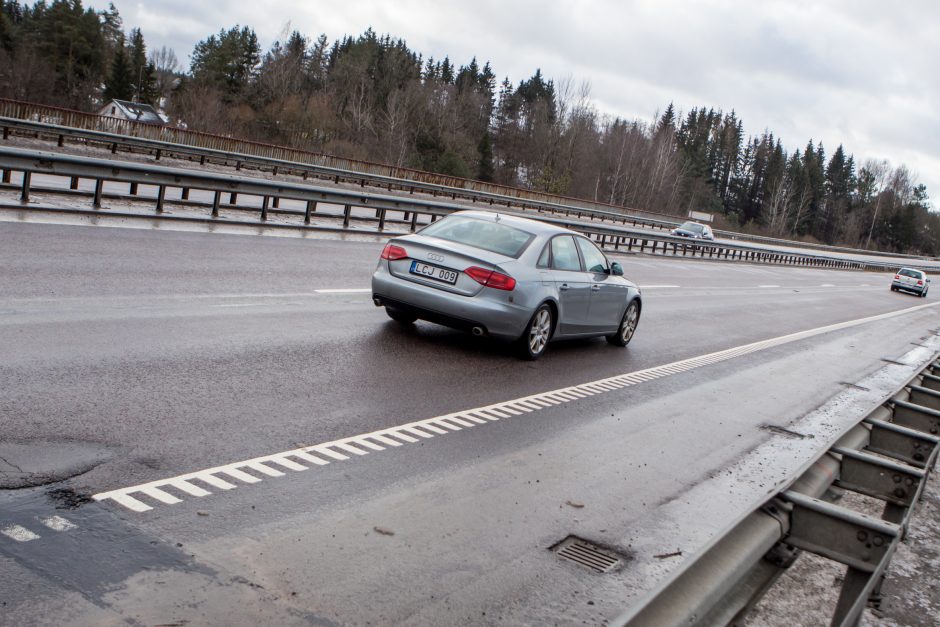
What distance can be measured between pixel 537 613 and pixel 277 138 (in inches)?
3741

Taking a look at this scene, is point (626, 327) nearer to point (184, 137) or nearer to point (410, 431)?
point (410, 431)

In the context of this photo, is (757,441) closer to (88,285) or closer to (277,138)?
(88,285)

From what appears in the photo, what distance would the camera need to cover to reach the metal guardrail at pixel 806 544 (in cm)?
269

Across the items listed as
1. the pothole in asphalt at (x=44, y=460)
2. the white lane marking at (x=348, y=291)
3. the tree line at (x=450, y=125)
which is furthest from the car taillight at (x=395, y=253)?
the tree line at (x=450, y=125)

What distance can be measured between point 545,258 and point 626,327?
9.35ft

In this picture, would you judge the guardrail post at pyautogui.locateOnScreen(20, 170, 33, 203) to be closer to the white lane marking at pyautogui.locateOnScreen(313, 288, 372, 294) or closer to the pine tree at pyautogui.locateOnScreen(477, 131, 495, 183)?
the white lane marking at pyautogui.locateOnScreen(313, 288, 372, 294)

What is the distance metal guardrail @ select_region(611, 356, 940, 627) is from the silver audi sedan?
16.8 ft

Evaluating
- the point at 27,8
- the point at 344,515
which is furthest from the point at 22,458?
the point at 27,8

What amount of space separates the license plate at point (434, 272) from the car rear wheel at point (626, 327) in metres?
→ 3.60

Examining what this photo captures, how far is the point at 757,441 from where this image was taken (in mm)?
8609

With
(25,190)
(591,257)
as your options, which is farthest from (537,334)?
(25,190)

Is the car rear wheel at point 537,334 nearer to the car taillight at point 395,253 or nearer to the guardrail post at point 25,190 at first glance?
the car taillight at point 395,253

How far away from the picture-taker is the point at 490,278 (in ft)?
32.6

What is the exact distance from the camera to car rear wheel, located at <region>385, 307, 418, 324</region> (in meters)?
10.4
